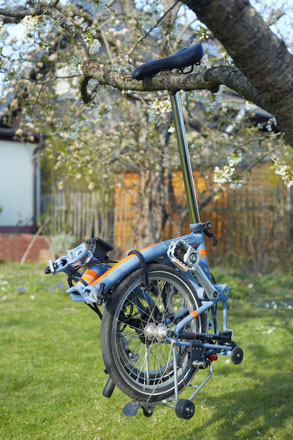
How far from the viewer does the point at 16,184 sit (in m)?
15.7

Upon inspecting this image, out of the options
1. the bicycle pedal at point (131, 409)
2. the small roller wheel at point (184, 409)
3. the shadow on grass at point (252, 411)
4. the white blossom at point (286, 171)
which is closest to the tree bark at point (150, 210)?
the white blossom at point (286, 171)

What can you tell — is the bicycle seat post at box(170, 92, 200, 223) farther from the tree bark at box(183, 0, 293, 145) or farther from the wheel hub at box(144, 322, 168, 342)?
the tree bark at box(183, 0, 293, 145)

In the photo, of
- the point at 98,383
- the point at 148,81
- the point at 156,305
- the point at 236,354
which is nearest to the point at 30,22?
the point at 148,81

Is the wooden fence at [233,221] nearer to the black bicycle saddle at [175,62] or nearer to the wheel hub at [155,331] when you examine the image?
the black bicycle saddle at [175,62]

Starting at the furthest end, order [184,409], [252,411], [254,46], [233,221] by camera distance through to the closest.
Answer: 1. [233,221]
2. [252,411]
3. [184,409]
4. [254,46]

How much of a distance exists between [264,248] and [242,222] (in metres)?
0.80

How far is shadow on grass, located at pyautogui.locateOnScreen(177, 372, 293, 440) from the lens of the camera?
3.93 metres

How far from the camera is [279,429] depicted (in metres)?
3.95

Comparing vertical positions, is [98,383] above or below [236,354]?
below

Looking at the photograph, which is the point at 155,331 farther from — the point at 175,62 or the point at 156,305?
the point at 175,62

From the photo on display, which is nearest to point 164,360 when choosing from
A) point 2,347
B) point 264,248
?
point 2,347

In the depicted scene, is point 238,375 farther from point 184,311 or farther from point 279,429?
point 184,311

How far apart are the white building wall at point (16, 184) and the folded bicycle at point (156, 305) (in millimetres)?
12510

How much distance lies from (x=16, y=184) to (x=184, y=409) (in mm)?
13578
